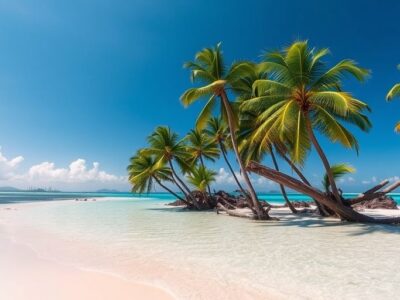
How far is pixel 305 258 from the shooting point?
6.46m

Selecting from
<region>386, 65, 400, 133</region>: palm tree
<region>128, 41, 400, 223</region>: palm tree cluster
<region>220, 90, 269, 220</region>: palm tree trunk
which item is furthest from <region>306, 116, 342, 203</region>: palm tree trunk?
<region>386, 65, 400, 133</region>: palm tree

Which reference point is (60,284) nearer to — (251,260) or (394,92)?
(251,260)

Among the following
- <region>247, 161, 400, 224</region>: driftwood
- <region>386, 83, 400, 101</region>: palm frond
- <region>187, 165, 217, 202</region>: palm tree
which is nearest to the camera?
<region>247, 161, 400, 224</region>: driftwood

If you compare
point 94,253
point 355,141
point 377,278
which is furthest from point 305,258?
point 355,141

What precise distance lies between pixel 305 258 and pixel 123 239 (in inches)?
219

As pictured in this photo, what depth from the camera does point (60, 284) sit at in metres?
4.71

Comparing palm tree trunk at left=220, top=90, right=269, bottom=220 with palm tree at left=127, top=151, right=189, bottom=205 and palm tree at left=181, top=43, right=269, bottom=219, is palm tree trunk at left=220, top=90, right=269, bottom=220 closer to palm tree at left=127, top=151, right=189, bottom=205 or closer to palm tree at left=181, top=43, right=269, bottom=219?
palm tree at left=181, top=43, right=269, bottom=219

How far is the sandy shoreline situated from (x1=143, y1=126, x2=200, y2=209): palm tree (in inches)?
693

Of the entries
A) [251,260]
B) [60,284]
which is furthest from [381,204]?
[60,284]

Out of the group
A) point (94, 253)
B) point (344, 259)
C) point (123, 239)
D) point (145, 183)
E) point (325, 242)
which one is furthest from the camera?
point (145, 183)

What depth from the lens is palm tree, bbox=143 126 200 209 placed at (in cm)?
2361

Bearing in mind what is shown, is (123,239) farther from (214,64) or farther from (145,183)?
(145,183)

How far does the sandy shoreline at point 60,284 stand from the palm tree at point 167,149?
17.6 metres

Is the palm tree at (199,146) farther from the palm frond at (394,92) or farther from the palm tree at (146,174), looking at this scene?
the palm frond at (394,92)
